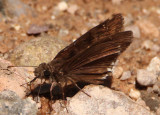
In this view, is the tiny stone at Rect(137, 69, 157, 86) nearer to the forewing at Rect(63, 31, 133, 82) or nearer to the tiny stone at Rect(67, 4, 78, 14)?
the forewing at Rect(63, 31, 133, 82)

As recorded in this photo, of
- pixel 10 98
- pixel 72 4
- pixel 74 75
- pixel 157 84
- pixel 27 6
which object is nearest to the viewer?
pixel 10 98

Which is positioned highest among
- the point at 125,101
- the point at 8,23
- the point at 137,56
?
the point at 8,23

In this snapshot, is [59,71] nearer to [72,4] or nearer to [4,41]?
[4,41]

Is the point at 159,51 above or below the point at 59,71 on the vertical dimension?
above

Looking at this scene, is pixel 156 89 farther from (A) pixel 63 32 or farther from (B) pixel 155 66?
(A) pixel 63 32

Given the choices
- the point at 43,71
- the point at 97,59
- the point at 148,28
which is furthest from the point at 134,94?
the point at 148,28

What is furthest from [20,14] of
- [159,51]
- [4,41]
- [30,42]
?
[159,51]
